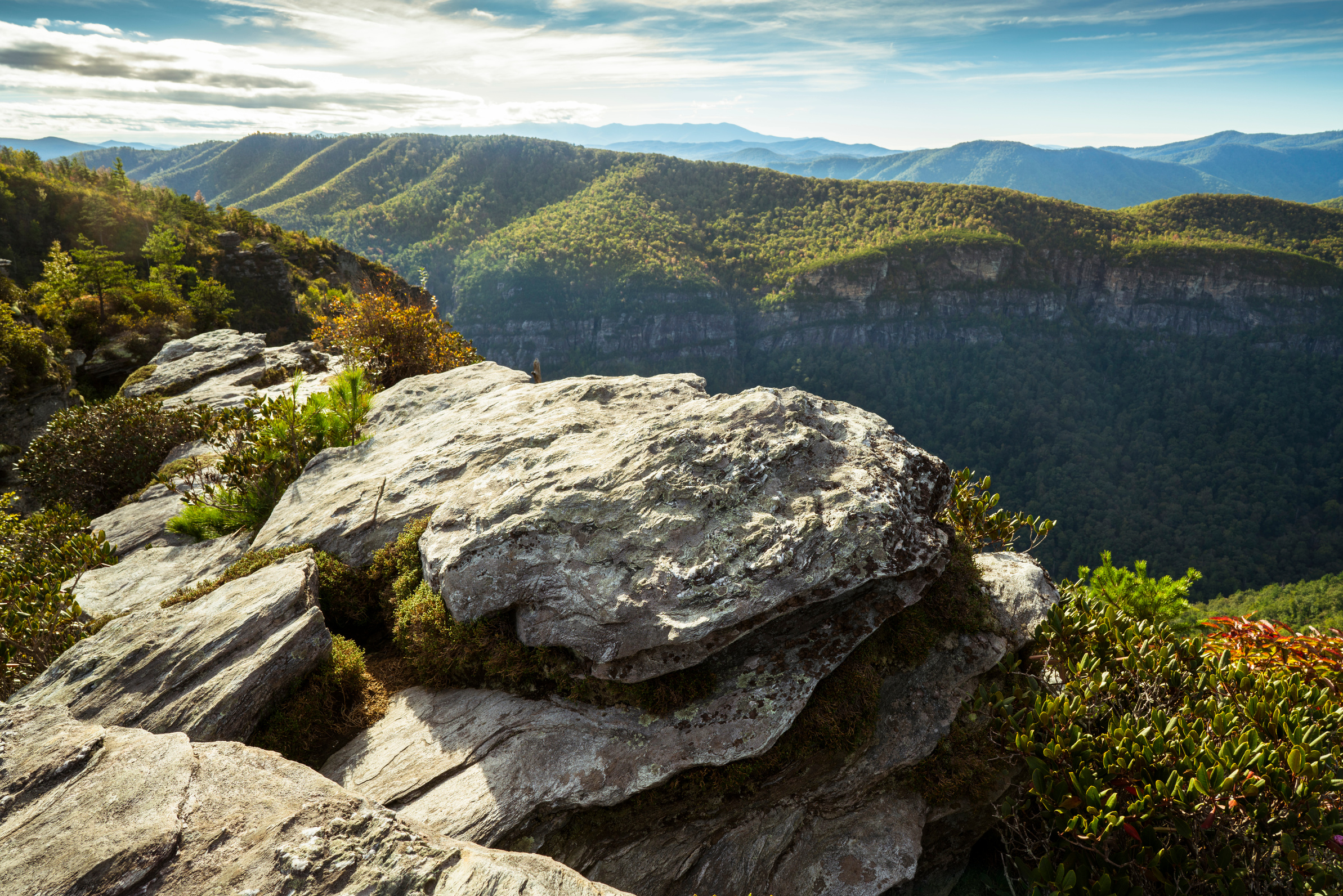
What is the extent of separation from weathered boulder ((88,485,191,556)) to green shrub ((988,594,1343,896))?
40.2 ft

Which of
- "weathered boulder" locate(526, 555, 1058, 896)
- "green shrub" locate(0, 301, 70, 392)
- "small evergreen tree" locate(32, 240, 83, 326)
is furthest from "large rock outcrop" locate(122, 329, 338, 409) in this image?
"weathered boulder" locate(526, 555, 1058, 896)

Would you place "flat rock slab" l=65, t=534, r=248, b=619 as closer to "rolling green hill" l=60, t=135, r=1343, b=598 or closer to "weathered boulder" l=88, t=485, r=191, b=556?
"weathered boulder" l=88, t=485, r=191, b=556

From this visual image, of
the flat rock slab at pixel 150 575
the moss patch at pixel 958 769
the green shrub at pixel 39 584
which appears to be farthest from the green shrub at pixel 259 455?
the moss patch at pixel 958 769

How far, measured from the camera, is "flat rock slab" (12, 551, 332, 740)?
5398 millimetres

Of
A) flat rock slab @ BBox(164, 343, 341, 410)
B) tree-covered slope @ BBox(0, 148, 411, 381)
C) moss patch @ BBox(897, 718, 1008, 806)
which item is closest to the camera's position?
moss patch @ BBox(897, 718, 1008, 806)

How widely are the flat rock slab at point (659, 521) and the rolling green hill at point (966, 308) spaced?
95.3 meters

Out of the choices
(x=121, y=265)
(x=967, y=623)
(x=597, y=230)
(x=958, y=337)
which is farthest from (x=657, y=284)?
(x=967, y=623)

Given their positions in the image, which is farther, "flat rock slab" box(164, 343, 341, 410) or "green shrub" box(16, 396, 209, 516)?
"flat rock slab" box(164, 343, 341, 410)

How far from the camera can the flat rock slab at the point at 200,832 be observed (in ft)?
11.1

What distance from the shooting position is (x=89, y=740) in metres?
4.20

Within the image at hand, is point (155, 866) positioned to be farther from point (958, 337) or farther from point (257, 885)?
point (958, 337)

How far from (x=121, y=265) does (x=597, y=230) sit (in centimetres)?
13622

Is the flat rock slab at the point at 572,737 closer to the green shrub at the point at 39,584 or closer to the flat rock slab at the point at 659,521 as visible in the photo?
the flat rock slab at the point at 659,521

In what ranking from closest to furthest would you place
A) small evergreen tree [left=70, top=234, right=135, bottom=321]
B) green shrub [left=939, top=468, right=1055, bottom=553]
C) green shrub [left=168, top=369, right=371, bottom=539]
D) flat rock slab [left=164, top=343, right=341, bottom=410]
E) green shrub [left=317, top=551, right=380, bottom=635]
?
green shrub [left=317, top=551, right=380, bottom=635] < green shrub [left=939, top=468, right=1055, bottom=553] < green shrub [left=168, top=369, right=371, bottom=539] < flat rock slab [left=164, top=343, right=341, bottom=410] < small evergreen tree [left=70, top=234, right=135, bottom=321]
